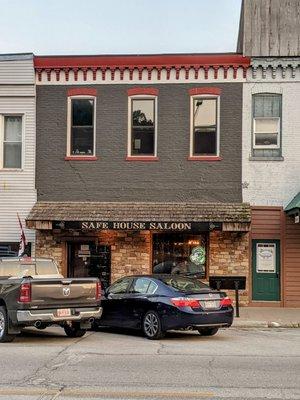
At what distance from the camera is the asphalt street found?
885 cm

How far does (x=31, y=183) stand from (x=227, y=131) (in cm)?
666

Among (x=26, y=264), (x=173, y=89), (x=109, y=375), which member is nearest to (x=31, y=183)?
(x=173, y=89)

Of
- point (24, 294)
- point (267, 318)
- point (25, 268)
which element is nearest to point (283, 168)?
point (267, 318)

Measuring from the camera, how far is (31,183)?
23266 millimetres

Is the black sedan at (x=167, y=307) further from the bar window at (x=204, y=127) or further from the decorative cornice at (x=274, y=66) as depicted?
the decorative cornice at (x=274, y=66)

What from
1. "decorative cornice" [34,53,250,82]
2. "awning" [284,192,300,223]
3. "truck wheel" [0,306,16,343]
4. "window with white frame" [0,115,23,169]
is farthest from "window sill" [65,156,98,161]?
"truck wheel" [0,306,16,343]

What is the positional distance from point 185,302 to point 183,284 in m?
0.98

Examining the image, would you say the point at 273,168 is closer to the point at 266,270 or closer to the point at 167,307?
the point at 266,270

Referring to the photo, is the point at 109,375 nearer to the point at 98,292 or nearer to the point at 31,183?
the point at 98,292

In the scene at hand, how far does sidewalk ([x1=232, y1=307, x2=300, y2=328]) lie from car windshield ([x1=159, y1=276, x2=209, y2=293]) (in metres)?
2.77

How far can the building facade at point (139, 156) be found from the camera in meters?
22.6

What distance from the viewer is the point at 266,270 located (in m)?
22.4

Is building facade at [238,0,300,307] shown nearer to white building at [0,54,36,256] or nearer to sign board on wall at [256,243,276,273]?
sign board on wall at [256,243,276,273]

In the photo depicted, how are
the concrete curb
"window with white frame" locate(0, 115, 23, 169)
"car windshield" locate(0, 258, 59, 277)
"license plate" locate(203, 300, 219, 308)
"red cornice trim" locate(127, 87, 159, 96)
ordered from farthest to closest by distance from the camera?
"window with white frame" locate(0, 115, 23, 169), "red cornice trim" locate(127, 87, 159, 96), the concrete curb, "car windshield" locate(0, 258, 59, 277), "license plate" locate(203, 300, 219, 308)
